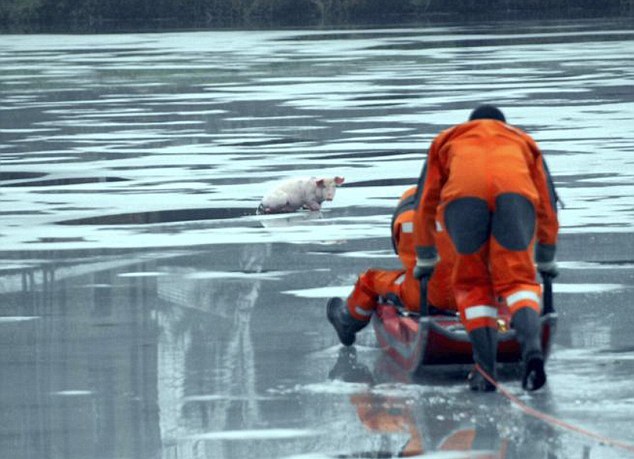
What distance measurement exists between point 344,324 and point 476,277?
144cm

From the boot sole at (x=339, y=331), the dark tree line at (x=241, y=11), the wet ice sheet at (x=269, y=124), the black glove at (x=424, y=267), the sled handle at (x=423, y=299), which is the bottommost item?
the dark tree line at (x=241, y=11)

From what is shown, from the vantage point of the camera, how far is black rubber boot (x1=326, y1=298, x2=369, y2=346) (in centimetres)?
937

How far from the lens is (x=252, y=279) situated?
11578mm

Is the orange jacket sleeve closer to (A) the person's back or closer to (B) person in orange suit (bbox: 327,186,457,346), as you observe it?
(A) the person's back

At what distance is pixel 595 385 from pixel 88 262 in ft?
16.3

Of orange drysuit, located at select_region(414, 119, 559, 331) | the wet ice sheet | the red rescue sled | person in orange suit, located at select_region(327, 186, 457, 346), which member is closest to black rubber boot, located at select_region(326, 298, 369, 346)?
person in orange suit, located at select_region(327, 186, 457, 346)

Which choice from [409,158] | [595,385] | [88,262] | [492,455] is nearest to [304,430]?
[492,455]

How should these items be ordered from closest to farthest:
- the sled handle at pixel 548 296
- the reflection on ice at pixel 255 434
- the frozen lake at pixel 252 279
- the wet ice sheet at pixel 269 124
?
the reflection on ice at pixel 255 434
the frozen lake at pixel 252 279
the sled handle at pixel 548 296
the wet ice sheet at pixel 269 124

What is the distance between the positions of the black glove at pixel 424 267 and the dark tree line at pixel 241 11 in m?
67.1

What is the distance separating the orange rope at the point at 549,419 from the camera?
7.12 m

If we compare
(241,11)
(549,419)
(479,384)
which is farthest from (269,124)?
(241,11)

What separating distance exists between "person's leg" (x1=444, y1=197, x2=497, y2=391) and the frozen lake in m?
0.21

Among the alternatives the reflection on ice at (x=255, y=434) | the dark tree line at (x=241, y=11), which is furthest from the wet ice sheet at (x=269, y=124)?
the dark tree line at (x=241, y=11)

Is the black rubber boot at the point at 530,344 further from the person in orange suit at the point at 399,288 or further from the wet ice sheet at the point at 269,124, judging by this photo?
the wet ice sheet at the point at 269,124
